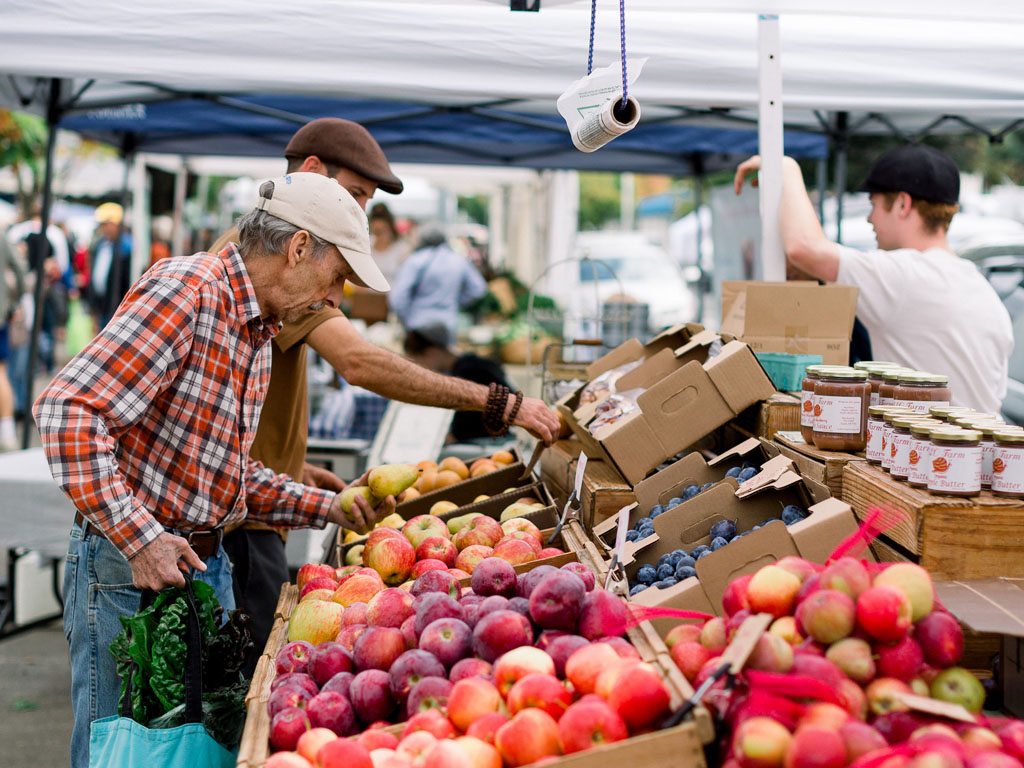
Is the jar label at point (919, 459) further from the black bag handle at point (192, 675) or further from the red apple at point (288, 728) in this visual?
the black bag handle at point (192, 675)

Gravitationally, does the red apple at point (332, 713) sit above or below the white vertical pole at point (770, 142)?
below

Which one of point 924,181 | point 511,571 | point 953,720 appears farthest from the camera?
point 924,181

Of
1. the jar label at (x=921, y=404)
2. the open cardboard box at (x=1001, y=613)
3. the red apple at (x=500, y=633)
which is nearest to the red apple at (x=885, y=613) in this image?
the open cardboard box at (x=1001, y=613)

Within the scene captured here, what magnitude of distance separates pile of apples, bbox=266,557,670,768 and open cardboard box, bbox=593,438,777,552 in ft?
2.27

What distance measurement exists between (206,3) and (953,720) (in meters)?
3.76

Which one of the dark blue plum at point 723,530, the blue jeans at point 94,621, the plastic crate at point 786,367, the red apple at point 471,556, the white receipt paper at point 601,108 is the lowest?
the blue jeans at point 94,621

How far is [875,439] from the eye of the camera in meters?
2.18

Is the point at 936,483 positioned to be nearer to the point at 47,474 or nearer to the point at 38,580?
the point at 47,474

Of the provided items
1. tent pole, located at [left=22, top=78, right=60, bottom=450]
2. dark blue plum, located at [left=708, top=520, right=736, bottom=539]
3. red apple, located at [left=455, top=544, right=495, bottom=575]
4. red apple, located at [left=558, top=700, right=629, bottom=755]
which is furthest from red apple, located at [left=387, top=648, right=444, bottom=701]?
tent pole, located at [left=22, top=78, right=60, bottom=450]

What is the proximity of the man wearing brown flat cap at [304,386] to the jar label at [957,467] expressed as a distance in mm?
1444

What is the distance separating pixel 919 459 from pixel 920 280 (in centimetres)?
151

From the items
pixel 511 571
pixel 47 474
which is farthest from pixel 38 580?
pixel 511 571

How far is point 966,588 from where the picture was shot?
5.92ft

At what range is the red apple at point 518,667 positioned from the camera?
64.1 inches
